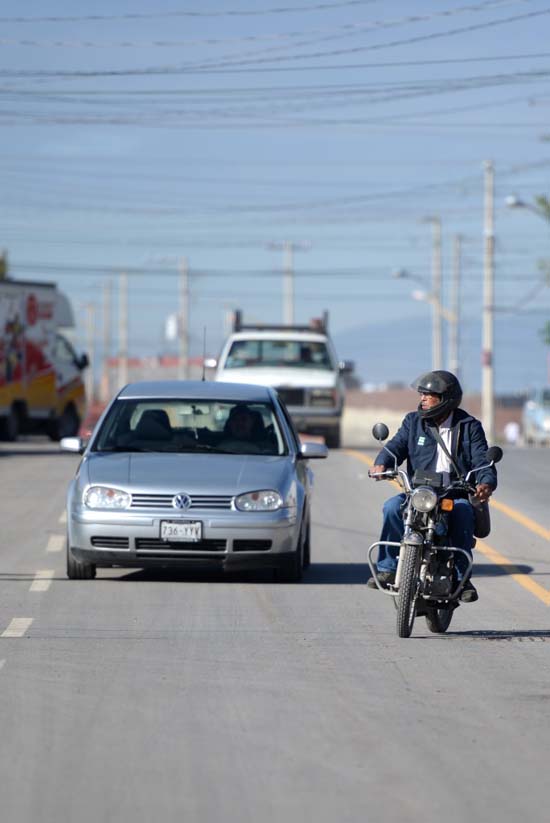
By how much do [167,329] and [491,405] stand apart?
84.4 metres

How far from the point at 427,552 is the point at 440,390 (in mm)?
1044

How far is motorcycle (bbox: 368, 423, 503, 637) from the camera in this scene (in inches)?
404

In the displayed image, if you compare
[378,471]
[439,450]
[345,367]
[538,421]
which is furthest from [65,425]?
[439,450]

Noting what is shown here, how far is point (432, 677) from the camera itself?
29.8 ft

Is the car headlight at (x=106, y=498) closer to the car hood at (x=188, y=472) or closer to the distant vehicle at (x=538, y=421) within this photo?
the car hood at (x=188, y=472)

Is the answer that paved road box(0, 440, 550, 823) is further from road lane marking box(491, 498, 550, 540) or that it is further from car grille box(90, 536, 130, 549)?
road lane marking box(491, 498, 550, 540)

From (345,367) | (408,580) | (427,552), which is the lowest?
(345,367)

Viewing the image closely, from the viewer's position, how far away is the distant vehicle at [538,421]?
53875 mm

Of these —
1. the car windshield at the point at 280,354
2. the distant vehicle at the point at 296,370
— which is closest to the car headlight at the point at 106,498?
the distant vehicle at the point at 296,370

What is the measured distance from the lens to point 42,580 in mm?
13578

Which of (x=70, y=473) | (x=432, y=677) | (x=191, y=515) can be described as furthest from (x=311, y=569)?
(x=70, y=473)

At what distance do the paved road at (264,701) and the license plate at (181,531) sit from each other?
41cm

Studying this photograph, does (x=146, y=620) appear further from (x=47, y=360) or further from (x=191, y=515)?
(x=47, y=360)

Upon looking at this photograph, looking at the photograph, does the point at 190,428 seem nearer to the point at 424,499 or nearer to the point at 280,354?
the point at 424,499
